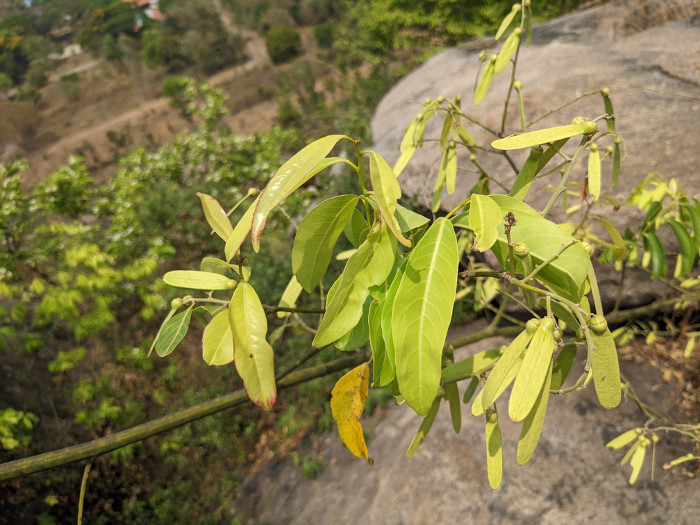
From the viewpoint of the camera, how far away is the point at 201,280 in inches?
23.3

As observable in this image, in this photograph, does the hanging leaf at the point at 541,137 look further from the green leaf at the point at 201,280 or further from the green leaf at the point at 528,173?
the green leaf at the point at 201,280

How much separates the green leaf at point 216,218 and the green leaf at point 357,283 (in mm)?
223

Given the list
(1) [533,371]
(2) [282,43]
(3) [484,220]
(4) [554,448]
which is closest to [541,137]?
(3) [484,220]

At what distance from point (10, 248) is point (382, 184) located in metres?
4.98

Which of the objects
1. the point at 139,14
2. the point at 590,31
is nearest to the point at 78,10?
the point at 139,14

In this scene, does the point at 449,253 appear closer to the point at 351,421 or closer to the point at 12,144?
the point at 351,421

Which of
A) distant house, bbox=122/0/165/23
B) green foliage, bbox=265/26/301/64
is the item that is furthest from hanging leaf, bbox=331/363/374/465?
distant house, bbox=122/0/165/23

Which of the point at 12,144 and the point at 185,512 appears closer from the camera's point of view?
the point at 185,512

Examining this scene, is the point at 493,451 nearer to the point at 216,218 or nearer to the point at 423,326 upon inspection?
the point at 423,326

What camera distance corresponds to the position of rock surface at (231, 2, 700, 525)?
1.61m

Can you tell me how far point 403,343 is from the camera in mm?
415

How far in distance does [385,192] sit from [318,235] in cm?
12

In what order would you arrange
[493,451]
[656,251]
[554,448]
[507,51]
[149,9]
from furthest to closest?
[149,9] → [554,448] → [656,251] → [507,51] → [493,451]

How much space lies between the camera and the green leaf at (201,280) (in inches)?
22.7
